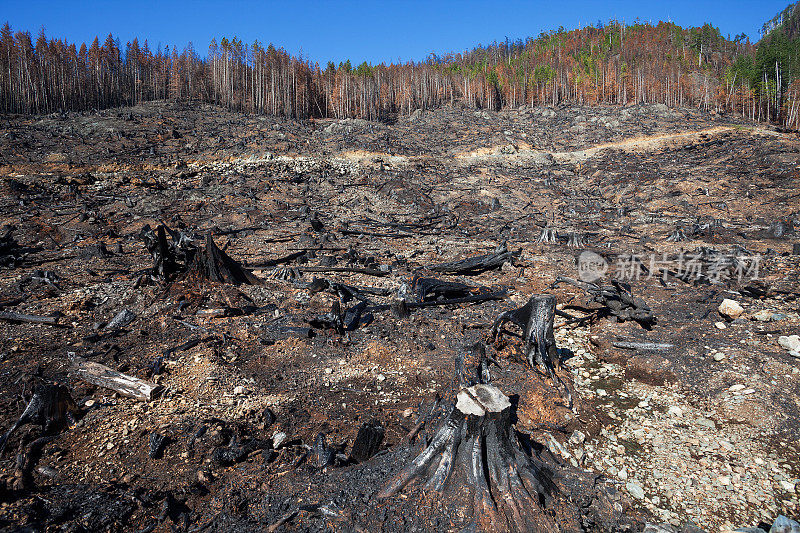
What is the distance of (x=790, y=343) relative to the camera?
572 centimetres

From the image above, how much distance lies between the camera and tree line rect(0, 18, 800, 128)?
3347 centimetres

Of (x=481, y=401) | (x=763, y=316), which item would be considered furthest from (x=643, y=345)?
(x=481, y=401)

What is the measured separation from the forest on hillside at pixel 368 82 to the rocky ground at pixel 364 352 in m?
22.1

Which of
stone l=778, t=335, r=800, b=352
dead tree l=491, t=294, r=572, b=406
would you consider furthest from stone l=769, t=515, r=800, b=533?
stone l=778, t=335, r=800, b=352

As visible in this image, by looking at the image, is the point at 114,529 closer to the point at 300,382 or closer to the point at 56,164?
the point at 300,382

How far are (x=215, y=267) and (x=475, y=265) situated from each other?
596cm

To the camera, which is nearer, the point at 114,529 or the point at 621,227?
the point at 114,529

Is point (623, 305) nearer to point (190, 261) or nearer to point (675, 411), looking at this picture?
point (675, 411)

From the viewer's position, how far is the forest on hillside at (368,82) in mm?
33469

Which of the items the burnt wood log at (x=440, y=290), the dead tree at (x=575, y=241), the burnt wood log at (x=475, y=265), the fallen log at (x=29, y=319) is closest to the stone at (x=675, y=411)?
the burnt wood log at (x=440, y=290)

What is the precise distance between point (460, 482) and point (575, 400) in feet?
8.03

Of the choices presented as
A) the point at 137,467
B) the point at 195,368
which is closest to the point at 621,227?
the point at 195,368

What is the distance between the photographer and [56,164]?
18.6 m

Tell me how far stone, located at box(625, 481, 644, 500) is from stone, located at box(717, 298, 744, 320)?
477 centimetres
